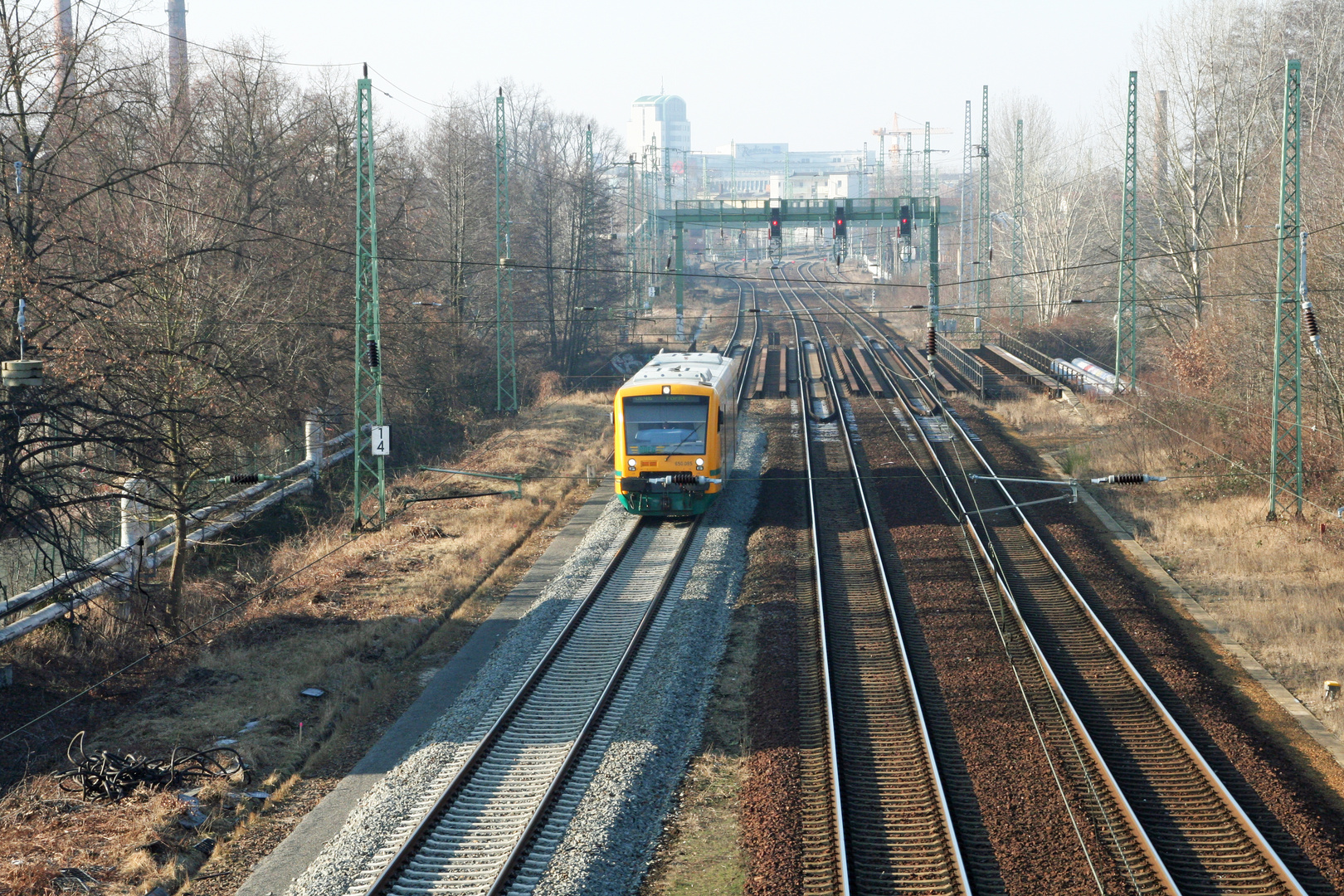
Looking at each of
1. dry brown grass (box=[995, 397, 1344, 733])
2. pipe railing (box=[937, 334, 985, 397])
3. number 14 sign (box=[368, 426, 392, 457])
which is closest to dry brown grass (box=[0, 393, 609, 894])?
number 14 sign (box=[368, 426, 392, 457])

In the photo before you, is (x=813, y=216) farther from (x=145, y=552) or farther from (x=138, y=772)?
(x=138, y=772)

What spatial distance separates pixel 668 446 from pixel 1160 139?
94.0 feet

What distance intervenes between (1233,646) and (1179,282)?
3470cm

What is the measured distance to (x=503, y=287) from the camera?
42156mm

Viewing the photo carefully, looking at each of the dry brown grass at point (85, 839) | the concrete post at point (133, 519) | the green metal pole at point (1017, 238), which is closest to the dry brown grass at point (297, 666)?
the dry brown grass at point (85, 839)

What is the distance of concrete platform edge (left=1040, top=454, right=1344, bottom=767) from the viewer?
12.0 m

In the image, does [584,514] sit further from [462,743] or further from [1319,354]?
[1319,354]

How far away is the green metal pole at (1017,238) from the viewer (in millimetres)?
55469

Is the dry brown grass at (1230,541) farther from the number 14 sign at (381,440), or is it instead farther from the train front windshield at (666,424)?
the number 14 sign at (381,440)

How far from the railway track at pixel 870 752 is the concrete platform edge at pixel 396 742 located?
4.17 metres

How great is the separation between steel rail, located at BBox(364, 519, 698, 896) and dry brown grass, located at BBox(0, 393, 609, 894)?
62.4 inches

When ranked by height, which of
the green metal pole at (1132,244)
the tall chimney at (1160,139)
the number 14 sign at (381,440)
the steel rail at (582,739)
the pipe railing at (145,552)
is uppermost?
the tall chimney at (1160,139)

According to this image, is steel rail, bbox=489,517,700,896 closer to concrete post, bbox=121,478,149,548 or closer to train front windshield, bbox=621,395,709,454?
train front windshield, bbox=621,395,709,454

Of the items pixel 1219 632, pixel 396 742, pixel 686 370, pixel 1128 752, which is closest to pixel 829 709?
pixel 1128 752
